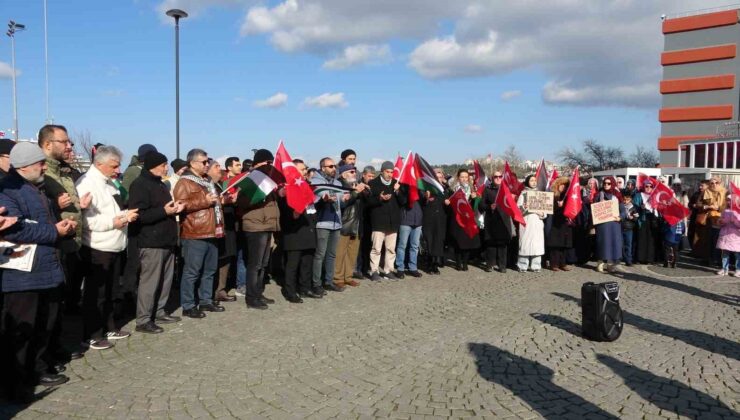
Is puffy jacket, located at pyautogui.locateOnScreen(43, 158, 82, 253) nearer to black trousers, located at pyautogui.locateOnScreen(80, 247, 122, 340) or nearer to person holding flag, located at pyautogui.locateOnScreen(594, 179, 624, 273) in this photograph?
black trousers, located at pyautogui.locateOnScreen(80, 247, 122, 340)

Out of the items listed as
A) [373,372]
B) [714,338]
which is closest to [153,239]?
[373,372]

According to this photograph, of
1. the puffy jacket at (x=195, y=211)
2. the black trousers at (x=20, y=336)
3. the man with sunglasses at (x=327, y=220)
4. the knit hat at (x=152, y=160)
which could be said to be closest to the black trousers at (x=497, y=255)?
the man with sunglasses at (x=327, y=220)

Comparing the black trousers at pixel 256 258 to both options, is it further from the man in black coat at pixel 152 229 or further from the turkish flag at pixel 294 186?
the man in black coat at pixel 152 229

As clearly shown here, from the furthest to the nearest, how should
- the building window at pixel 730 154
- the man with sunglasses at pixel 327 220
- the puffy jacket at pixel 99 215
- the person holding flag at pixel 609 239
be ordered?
the building window at pixel 730 154, the person holding flag at pixel 609 239, the man with sunglasses at pixel 327 220, the puffy jacket at pixel 99 215

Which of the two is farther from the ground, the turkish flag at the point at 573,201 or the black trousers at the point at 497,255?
the turkish flag at the point at 573,201

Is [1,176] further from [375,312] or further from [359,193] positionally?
[359,193]

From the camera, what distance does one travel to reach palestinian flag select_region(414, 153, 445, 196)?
34.1 ft

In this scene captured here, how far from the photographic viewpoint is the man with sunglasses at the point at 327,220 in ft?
28.2

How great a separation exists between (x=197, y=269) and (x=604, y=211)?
28.3ft

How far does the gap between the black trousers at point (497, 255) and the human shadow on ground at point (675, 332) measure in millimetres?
3743

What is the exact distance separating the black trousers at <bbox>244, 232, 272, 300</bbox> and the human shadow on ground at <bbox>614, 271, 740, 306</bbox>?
7.40 metres

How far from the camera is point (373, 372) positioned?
5176 mm

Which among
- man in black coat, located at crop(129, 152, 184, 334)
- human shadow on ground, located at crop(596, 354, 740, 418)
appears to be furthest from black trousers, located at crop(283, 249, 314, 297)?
human shadow on ground, located at crop(596, 354, 740, 418)

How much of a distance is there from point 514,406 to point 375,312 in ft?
11.1
